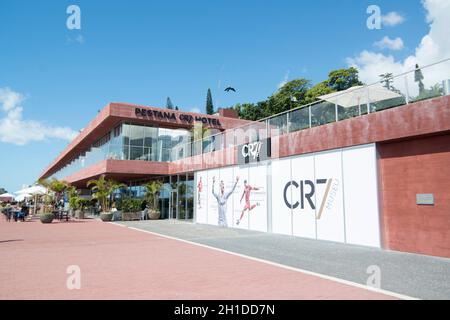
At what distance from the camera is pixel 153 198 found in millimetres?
26281

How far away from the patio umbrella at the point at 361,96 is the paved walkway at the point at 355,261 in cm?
482

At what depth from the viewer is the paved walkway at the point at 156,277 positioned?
5.62m

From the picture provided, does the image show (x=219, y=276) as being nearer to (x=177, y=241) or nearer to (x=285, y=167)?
(x=177, y=241)

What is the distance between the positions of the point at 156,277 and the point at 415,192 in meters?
7.73

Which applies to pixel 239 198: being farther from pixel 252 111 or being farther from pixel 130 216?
pixel 252 111

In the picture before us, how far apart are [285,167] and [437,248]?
6.59 metres

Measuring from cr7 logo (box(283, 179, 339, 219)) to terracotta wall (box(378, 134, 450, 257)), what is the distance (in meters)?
1.84

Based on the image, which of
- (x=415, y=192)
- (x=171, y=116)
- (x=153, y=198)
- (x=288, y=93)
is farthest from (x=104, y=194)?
(x=288, y=93)

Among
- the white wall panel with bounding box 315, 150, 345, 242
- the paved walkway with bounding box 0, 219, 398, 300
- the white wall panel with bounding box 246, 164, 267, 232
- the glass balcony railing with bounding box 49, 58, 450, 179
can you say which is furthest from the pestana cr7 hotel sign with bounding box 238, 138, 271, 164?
the paved walkway with bounding box 0, 219, 398, 300

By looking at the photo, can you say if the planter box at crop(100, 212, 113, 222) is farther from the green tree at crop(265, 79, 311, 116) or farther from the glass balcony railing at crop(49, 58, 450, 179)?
the green tree at crop(265, 79, 311, 116)

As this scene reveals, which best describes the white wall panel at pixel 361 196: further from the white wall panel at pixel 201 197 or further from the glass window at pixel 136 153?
the glass window at pixel 136 153

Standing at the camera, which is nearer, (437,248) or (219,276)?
(219,276)
